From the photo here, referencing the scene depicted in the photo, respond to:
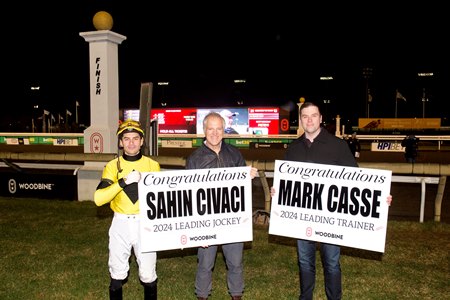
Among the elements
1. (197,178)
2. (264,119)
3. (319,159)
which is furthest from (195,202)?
(264,119)

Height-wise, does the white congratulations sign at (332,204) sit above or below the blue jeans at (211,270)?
above

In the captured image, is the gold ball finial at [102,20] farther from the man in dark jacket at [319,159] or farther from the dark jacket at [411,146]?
the dark jacket at [411,146]

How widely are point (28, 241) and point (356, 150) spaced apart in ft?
69.9

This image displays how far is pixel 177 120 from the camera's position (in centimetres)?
4759

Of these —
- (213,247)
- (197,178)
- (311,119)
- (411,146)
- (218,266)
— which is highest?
(311,119)

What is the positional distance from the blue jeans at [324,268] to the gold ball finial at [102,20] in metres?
8.40

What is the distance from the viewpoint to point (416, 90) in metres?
101

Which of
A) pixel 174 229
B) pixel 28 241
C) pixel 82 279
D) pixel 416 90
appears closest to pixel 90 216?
pixel 28 241

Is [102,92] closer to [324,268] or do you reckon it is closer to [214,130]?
[214,130]

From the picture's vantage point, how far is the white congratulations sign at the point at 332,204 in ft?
15.1

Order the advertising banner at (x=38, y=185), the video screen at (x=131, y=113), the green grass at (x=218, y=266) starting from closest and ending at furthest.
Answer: the green grass at (x=218, y=266)
the advertising banner at (x=38, y=185)
the video screen at (x=131, y=113)

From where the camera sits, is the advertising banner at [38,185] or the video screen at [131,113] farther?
the video screen at [131,113]

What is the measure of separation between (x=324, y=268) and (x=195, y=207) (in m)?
1.56

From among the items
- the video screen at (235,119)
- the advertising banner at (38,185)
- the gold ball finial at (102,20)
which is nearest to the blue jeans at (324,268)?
the advertising banner at (38,185)
